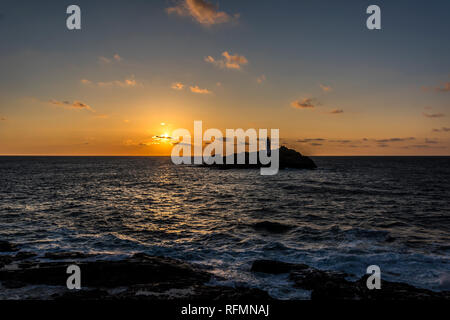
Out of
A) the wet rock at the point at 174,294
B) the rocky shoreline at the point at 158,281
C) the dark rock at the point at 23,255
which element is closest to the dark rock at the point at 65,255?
the rocky shoreline at the point at 158,281

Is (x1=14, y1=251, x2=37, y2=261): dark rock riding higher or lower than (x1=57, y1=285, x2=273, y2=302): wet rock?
lower

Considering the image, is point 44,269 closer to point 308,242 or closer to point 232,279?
point 232,279

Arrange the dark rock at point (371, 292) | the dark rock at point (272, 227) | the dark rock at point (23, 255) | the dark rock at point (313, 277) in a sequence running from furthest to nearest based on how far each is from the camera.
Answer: the dark rock at point (272, 227) < the dark rock at point (23, 255) < the dark rock at point (313, 277) < the dark rock at point (371, 292)

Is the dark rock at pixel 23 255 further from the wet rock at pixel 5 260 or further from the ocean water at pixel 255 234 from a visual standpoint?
the ocean water at pixel 255 234

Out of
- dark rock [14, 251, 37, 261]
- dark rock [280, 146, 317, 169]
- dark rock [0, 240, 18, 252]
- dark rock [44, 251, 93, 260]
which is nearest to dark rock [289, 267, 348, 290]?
dark rock [44, 251, 93, 260]

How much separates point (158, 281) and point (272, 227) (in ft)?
34.9

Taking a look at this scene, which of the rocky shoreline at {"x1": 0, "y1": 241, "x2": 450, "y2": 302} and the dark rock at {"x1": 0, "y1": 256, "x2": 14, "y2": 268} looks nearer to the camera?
the rocky shoreline at {"x1": 0, "y1": 241, "x2": 450, "y2": 302}

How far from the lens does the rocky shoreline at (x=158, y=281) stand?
838cm

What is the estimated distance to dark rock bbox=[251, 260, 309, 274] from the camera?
10758mm

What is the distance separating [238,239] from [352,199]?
2079cm

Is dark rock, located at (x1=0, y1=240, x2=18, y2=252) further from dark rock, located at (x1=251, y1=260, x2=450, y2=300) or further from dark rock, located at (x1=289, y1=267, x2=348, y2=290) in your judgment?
dark rock, located at (x1=289, y1=267, x2=348, y2=290)

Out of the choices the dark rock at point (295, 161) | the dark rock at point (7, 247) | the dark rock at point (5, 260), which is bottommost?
the dark rock at point (7, 247)

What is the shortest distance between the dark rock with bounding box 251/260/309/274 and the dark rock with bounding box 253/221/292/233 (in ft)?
21.0
